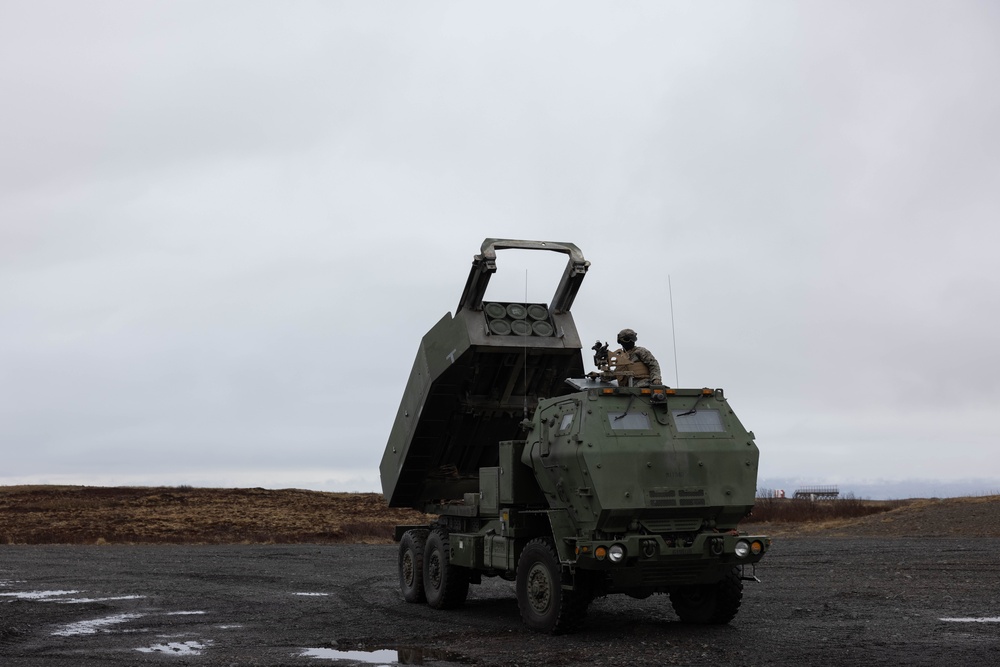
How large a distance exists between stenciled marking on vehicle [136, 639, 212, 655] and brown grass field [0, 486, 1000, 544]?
21.6m

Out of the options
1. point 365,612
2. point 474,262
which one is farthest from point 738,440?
point 365,612

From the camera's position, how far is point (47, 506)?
47469 mm

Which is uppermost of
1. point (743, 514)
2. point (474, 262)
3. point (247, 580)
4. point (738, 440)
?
point (474, 262)

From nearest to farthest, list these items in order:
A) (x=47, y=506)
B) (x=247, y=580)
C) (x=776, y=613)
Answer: (x=776, y=613) → (x=247, y=580) → (x=47, y=506)

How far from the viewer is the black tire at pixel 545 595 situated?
1132 centimetres

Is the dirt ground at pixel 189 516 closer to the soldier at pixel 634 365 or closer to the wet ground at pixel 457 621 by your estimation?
the wet ground at pixel 457 621

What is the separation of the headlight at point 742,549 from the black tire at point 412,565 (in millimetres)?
5751

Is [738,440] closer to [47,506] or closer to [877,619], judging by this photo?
[877,619]

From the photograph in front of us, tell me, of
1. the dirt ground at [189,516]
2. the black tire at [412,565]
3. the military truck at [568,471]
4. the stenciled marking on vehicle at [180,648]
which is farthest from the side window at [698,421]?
the dirt ground at [189,516]

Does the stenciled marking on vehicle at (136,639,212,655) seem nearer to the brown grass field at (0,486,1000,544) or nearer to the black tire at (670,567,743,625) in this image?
the black tire at (670,567,743,625)

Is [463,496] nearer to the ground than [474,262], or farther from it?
nearer to the ground

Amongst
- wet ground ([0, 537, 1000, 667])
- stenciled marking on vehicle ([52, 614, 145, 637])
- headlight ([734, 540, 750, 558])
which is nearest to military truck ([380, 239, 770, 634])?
headlight ([734, 540, 750, 558])

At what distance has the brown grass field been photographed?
3581 centimetres

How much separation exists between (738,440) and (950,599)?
4945mm
